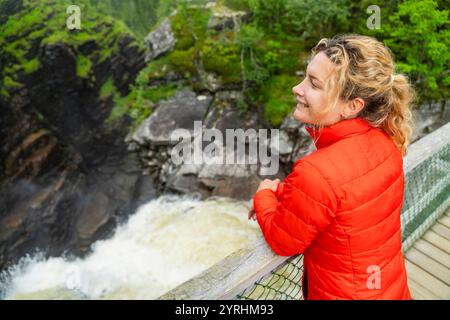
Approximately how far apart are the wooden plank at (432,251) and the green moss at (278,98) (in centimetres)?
985

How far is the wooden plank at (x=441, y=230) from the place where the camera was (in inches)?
147

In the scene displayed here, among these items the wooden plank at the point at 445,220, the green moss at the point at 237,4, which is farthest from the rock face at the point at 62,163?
the wooden plank at the point at 445,220

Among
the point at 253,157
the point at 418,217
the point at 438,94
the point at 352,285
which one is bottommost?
the point at 253,157

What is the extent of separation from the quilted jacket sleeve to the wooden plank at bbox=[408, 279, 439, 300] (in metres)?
2.24

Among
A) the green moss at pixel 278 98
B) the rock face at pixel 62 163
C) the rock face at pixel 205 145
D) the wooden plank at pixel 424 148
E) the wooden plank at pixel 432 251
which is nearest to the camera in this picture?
the wooden plank at pixel 424 148

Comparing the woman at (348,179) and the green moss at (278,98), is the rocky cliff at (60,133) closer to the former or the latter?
the green moss at (278,98)

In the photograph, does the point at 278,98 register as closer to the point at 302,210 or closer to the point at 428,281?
the point at 428,281

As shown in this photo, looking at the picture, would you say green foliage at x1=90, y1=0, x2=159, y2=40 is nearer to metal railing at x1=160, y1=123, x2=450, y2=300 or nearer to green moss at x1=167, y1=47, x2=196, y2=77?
green moss at x1=167, y1=47, x2=196, y2=77

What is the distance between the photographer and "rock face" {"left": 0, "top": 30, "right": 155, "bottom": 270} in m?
16.6

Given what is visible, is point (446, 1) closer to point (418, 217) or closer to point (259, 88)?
point (259, 88)

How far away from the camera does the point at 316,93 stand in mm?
1685

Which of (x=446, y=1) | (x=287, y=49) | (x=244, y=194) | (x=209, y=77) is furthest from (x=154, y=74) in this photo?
(x=446, y=1)

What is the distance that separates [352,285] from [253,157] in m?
11.8

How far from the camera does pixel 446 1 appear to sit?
10516 mm
